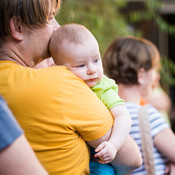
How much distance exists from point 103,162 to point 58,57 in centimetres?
57

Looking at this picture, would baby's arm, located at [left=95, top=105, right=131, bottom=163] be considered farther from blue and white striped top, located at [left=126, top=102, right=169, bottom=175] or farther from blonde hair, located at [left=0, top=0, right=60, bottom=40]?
blue and white striped top, located at [left=126, top=102, right=169, bottom=175]

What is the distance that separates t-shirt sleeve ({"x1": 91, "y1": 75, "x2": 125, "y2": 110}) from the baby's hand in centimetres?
22

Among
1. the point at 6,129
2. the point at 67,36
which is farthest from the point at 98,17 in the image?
the point at 6,129

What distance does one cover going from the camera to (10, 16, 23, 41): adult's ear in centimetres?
150

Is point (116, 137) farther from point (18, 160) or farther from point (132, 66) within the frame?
point (132, 66)

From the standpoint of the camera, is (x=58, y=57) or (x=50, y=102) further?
(x=58, y=57)

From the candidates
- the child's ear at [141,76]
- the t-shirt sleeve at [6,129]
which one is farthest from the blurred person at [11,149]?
the child's ear at [141,76]

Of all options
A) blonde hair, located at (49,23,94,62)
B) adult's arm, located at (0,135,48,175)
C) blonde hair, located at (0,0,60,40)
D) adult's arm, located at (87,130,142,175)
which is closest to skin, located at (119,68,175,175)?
adult's arm, located at (87,130,142,175)

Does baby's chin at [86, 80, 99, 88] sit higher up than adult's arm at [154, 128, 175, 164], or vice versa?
baby's chin at [86, 80, 99, 88]

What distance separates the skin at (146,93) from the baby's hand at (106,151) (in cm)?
86

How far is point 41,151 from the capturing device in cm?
133

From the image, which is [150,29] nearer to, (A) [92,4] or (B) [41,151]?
(A) [92,4]

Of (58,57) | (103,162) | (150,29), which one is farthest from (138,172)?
(150,29)

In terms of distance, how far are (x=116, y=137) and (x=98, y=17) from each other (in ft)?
11.0
